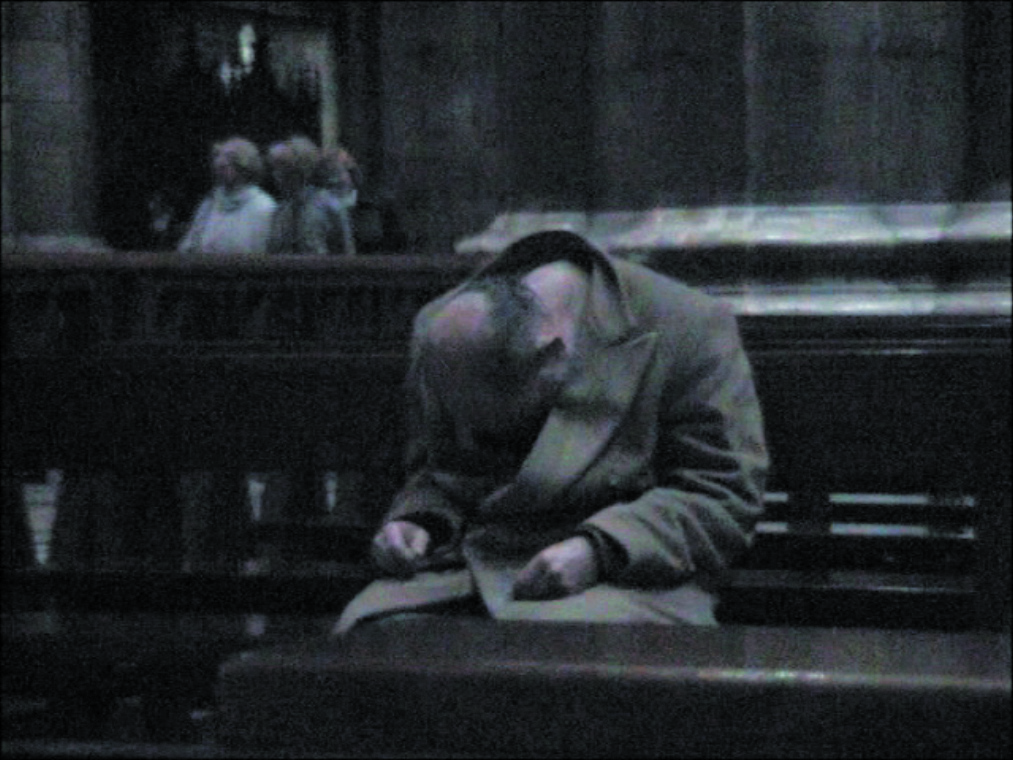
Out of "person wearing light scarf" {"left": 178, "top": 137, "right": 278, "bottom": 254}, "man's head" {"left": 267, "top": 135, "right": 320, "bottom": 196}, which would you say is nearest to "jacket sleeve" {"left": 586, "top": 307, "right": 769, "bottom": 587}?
"person wearing light scarf" {"left": 178, "top": 137, "right": 278, "bottom": 254}

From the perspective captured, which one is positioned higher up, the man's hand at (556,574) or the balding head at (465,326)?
the balding head at (465,326)

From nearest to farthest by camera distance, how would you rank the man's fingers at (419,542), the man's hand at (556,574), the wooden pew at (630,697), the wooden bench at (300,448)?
the wooden pew at (630,697) → the man's hand at (556,574) → the man's fingers at (419,542) → the wooden bench at (300,448)

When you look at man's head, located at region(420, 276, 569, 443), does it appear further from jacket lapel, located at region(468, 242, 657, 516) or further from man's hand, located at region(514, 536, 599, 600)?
man's hand, located at region(514, 536, 599, 600)

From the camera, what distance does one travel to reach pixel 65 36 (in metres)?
16.1

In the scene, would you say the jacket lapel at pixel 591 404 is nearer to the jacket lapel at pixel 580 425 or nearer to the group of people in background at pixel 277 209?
the jacket lapel at pixel 580 425

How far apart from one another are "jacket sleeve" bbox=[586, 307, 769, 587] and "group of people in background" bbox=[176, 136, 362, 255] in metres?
6.32

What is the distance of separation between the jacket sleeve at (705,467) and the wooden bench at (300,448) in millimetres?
1192

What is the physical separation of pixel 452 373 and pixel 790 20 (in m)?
2.34

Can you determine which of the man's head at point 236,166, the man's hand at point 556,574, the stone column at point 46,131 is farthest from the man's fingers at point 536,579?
the stone column at point 46,131

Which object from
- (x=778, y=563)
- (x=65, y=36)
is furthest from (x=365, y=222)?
(x=778, y=563)

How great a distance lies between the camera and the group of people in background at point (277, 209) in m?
10.4

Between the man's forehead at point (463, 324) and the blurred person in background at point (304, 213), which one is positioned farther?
the blurred person in background at point (304, 213)

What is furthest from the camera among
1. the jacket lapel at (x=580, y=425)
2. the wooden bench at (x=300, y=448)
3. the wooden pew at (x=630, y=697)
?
the wooden bench at (x=300, y=448)

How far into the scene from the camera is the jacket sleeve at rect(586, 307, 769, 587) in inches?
149
